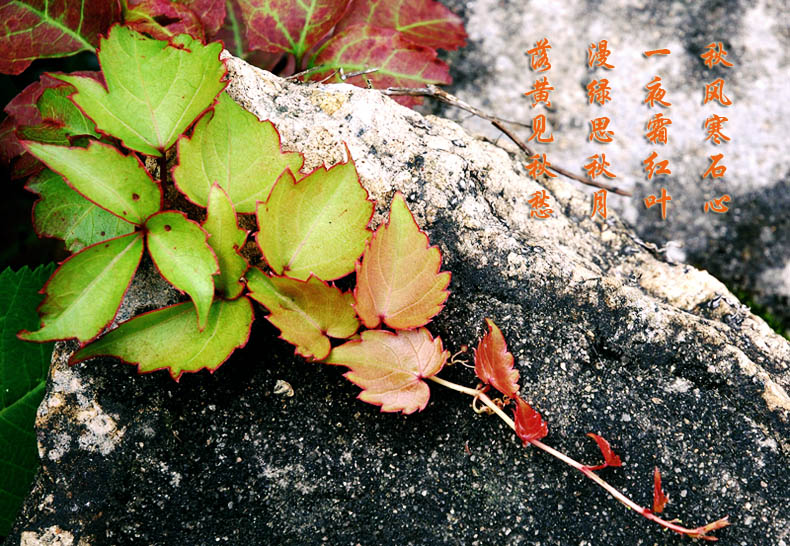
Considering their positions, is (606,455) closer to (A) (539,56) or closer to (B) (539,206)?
(B) (539,206)

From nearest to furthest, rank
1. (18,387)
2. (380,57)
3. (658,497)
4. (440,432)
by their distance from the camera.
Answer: (658,497), (440,432), (18,387), (380,57)

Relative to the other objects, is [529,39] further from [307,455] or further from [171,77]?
[307,455]

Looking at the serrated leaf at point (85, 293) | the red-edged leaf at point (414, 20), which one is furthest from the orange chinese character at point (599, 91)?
the serrated leaf at point (85, 293)

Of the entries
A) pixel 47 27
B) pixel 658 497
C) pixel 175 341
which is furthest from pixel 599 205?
A: pixel 47 27

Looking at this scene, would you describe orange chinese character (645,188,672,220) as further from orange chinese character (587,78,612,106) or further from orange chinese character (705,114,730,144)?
orange chinese character (587,78,612,106)

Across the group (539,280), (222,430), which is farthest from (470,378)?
(222,430)

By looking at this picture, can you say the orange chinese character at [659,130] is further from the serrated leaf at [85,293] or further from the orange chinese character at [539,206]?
the serrated leaf at [85,293]
